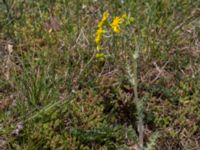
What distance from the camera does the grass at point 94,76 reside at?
2572 millimetres

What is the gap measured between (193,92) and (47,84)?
3.06ft

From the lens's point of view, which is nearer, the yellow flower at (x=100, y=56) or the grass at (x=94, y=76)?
the grass at (x=94, y=76)

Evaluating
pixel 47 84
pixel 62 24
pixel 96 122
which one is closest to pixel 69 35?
pixel 62 24

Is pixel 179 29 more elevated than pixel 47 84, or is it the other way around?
pixel 179 29

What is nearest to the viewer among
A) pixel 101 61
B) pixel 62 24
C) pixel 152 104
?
pixel 152 104

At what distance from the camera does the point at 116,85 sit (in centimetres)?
284

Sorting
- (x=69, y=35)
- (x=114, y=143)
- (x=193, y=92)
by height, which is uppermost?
(x=69, y=35)

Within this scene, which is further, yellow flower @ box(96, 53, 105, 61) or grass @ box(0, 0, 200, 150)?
yellow flower @ box(96, 53, 105, 61)

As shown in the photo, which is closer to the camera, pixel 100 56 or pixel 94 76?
pixel 100 56

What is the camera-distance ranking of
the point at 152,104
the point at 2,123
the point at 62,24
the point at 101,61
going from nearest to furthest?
the point at 2,123 < the point at 152,104 < the point at 101,61 < the point at 62,24

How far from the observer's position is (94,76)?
9.48ft

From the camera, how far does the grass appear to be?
8.44ft

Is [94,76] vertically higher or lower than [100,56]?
lower

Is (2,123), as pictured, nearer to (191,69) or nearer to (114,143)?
(114,143)
